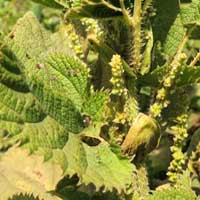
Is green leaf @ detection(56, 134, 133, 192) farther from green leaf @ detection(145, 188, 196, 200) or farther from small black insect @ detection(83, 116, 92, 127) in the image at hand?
green leaf @ detection(145, 188, 196, 200)

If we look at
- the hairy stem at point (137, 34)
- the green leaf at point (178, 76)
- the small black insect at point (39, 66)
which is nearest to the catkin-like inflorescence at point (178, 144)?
the green leaf at point (178, 76)

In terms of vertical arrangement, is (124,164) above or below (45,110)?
below

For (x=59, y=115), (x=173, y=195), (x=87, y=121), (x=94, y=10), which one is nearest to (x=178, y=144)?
(x=173, y=195)

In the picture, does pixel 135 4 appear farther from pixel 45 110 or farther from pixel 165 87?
pixel 45 110

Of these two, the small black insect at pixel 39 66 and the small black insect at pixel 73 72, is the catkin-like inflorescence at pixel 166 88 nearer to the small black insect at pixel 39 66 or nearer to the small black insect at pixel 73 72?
the small black insect at pixel 73 72

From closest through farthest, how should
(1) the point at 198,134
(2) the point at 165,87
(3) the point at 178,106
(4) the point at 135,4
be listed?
(4) the point at 135,4
(2) the point at 165,87
(3) the point at 178,106
(1) the point at 198,134

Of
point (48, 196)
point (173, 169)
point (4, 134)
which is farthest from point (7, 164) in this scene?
point (4, 134)
